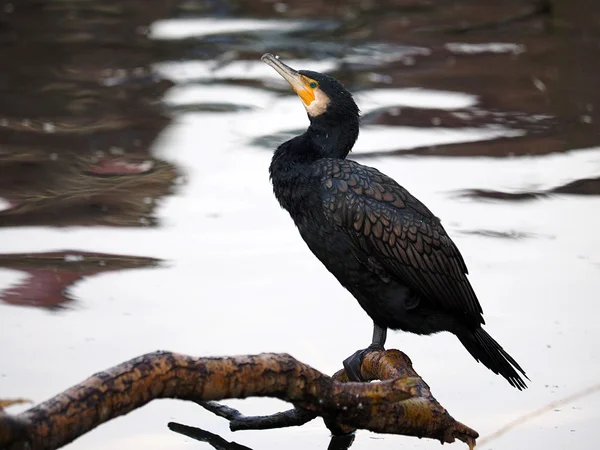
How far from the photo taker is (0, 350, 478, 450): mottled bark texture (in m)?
2.66

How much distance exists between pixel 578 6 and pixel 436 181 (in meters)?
5.53

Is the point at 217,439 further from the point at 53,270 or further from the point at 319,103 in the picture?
the point at 53,270

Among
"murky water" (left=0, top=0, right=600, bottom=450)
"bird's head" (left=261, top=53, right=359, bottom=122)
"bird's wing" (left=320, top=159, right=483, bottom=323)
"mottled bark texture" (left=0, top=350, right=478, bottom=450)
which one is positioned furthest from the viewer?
"murky water" (left=0, top=0, right=600, bottom=450)

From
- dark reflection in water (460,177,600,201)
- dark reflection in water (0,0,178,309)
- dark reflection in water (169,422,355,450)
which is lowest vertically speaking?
dark reflection in water (169,422,355,450)

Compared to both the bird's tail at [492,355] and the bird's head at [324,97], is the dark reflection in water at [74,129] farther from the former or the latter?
the bird's tail at [492,355]

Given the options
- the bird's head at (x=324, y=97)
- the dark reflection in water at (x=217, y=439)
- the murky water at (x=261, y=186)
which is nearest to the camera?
the dark reflection in water at (x=217, y=439)

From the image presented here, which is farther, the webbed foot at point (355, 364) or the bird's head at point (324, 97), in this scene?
the bird's head at point (324, 97)

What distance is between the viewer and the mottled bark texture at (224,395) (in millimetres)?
2656

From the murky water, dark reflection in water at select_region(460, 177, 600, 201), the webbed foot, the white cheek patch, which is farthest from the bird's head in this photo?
dark reflection in water at select_region(460, 177, 600, 201)

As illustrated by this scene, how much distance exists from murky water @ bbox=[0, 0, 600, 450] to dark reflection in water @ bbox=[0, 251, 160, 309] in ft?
0.05

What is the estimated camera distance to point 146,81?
369 inches

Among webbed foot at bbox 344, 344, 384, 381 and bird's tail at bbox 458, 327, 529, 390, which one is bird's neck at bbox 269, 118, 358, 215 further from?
bird's tail at bbox 458, 327, 529, 390

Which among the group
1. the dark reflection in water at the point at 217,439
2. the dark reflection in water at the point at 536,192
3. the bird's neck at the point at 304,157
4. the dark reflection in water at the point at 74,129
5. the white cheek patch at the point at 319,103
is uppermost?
the white cheek patch at the point at 319,103

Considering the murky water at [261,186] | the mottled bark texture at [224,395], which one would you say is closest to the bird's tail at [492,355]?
the murky water at [261,186]
